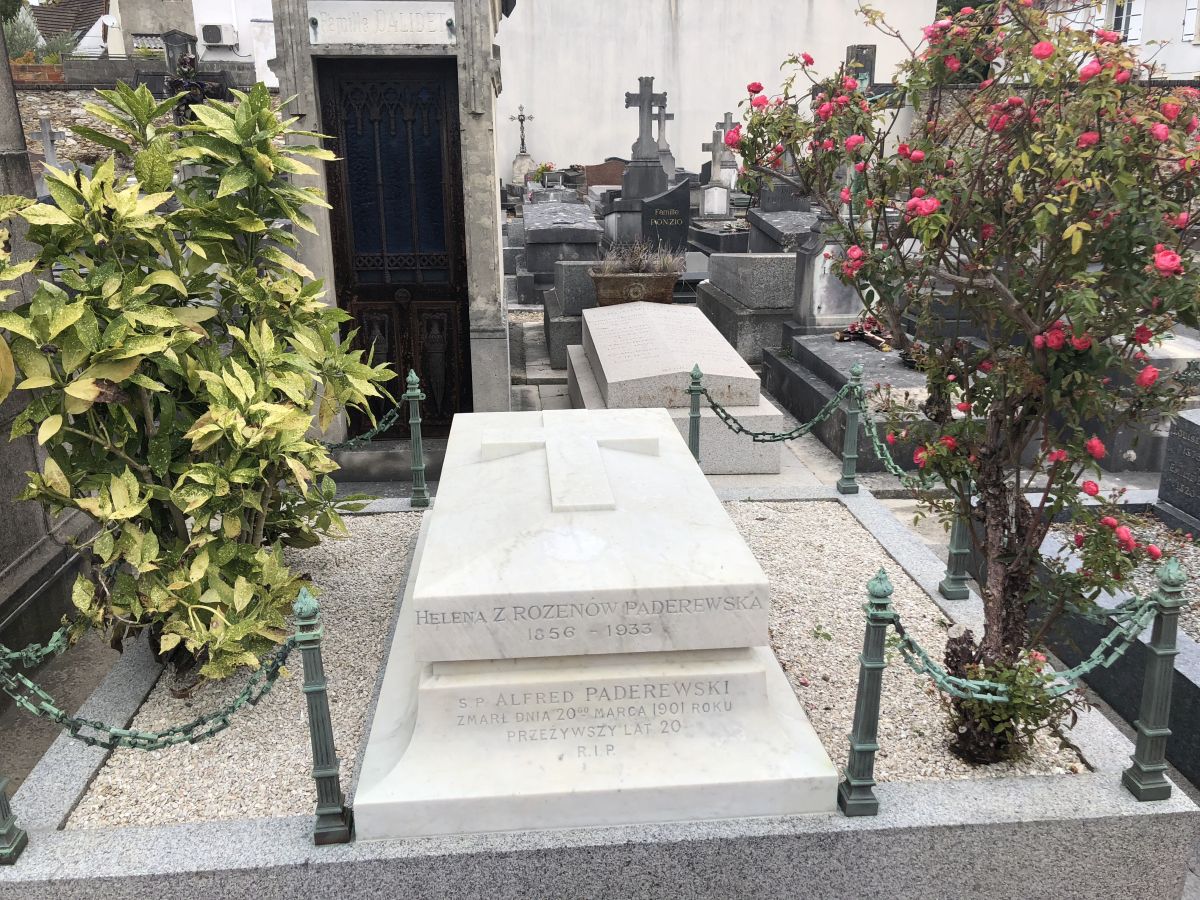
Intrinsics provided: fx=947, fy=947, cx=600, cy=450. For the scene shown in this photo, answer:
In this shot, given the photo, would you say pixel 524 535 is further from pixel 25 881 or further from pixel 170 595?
pixel 25 881

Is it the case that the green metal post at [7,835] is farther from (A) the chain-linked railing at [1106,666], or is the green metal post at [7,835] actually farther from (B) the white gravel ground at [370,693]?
(A) the chain-linked railing at [1106,666]

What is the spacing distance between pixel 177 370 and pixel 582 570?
1.82 metres

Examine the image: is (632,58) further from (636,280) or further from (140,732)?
(140,732)

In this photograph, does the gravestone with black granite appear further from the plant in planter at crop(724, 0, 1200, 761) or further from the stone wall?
the stone wall

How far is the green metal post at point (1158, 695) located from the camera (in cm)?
320

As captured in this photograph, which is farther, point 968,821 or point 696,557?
point 696,557

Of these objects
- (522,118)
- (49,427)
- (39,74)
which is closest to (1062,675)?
(49,427)

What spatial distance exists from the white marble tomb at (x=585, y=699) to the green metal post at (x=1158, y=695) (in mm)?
1095

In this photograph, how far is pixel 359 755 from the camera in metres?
3.70

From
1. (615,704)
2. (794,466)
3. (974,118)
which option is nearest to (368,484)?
(794,466)

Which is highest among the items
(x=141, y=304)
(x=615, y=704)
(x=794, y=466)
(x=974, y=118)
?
(x=974, y=118)

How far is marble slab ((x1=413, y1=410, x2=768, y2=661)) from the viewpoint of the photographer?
11.0ft

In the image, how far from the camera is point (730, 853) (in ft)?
10.7

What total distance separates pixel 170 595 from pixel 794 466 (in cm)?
509
